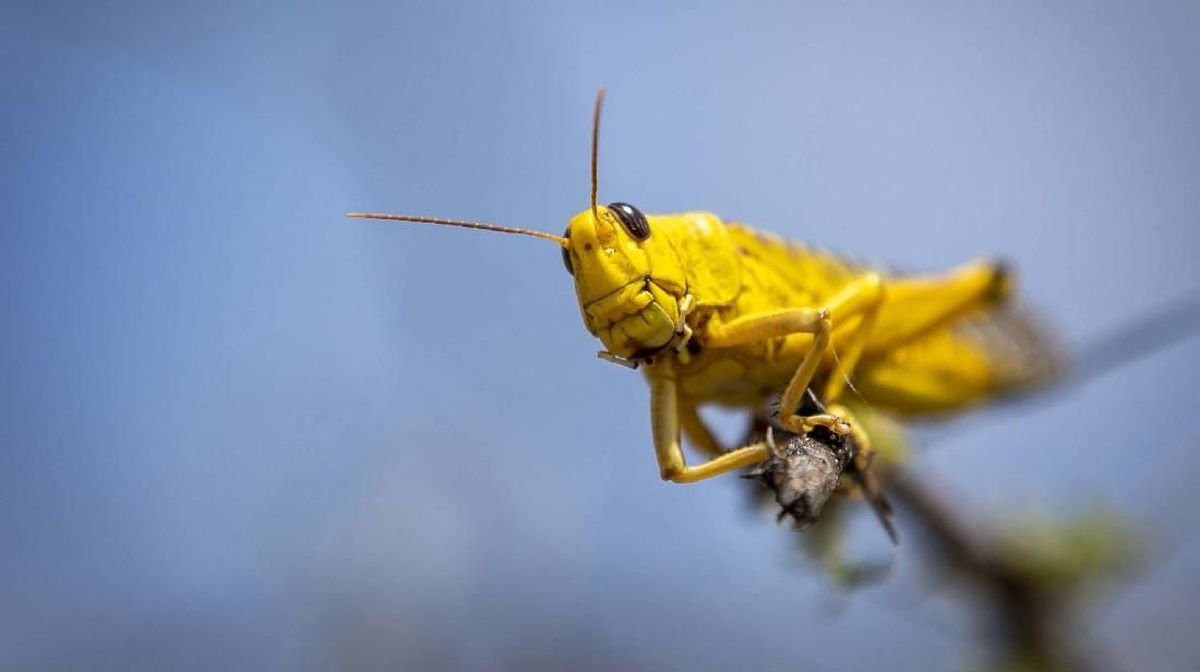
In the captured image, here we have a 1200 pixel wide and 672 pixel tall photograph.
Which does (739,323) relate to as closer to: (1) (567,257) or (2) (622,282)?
(2) (622,282)

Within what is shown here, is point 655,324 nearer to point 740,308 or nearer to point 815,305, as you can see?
point 740,308

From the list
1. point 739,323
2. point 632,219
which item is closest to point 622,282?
point 632,219

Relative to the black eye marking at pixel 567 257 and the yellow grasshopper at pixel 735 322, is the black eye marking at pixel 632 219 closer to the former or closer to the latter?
the yellow grasshopper at pixel 735 322

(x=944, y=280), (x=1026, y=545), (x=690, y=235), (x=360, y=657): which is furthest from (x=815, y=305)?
(x=360, y=657)

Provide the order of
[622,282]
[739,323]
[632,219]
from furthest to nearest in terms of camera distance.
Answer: [739,323] < [632,219] < [622,282]

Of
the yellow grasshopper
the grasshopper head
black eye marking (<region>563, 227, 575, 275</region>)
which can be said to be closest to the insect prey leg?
the yellow grasshopper

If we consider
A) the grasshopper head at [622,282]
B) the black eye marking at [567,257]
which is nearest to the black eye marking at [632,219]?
the grasshopper head at [622,282]
